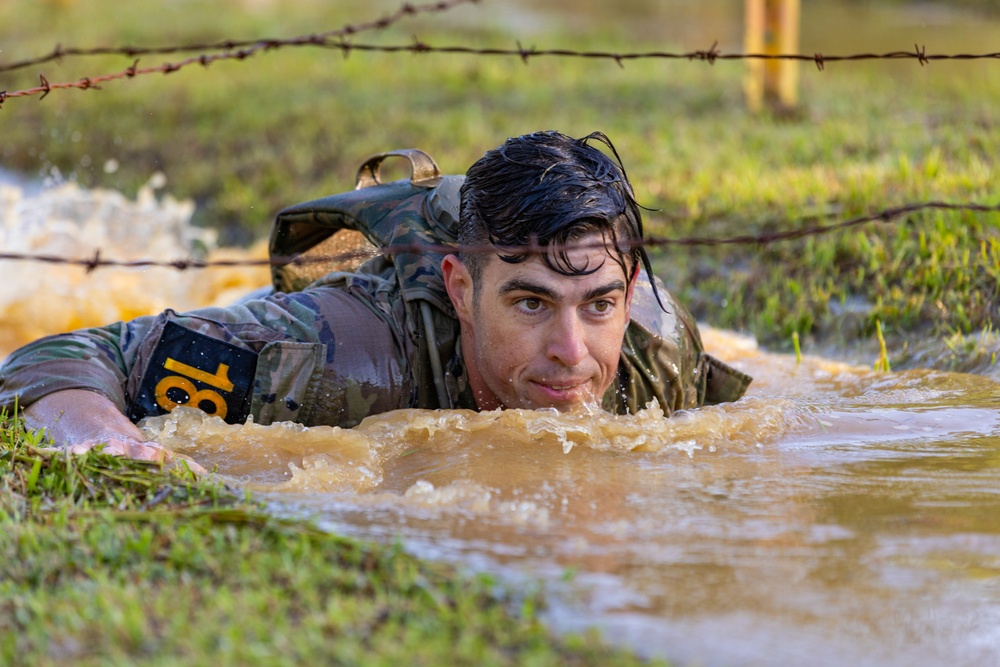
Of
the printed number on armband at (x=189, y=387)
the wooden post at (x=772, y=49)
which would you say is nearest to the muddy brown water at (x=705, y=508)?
the printed number on armband at (x=189, y=387)

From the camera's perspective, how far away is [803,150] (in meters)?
7.73

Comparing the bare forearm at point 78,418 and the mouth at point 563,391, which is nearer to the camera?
the bare forearm at point 78,418

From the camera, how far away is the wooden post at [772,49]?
9.14m

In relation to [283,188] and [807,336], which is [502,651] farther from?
[283,188]

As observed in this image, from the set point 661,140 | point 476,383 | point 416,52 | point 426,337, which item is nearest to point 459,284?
point 426,337

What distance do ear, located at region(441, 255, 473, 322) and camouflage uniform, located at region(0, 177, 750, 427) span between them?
92mm

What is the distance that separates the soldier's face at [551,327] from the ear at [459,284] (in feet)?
0.12

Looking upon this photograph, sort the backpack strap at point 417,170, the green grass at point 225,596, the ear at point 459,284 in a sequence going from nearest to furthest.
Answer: the green grass at point 225,596 → the ear at point 459,284 → the backpack strap at point 417,170

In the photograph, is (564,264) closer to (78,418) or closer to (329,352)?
(329,352)

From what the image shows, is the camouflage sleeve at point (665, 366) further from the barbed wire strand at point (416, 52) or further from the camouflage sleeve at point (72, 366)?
the camouflage sleeve at point (72, 366)

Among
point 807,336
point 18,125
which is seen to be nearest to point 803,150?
point 807,336

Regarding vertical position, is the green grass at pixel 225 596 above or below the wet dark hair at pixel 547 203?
below

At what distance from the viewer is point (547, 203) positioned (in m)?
3.75

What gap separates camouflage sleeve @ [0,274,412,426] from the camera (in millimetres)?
3762
